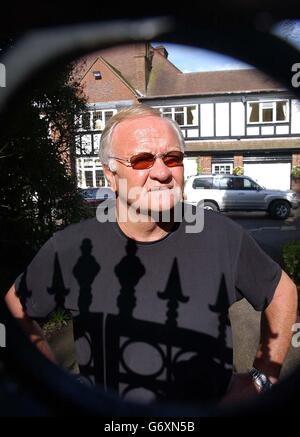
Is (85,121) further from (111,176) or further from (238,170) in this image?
(238,170)

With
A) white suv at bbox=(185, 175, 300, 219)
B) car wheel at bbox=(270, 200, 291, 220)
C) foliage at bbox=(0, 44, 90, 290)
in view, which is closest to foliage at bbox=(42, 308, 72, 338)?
foliage at bbox=(0, 44, 90, 290)

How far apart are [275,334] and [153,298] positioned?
0.55 metres

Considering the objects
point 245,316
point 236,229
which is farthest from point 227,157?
point 236,229

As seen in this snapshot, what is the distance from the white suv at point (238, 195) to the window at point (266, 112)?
8.92 meters

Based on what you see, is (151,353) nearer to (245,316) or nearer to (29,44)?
(29,44)

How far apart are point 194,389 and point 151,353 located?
21 centimetres

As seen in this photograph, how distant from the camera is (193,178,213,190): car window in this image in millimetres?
16564

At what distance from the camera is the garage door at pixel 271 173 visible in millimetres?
23344

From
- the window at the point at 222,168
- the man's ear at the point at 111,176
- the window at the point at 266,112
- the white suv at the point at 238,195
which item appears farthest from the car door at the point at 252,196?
the man's ear at the point at 111,176

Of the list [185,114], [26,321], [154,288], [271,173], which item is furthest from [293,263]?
[185,114]

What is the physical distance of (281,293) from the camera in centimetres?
157

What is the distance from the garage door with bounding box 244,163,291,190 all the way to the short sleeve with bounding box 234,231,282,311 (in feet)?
75.3

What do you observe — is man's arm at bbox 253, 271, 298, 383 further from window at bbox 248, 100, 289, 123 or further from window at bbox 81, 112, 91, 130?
window at bbox 248, 100, 289, 123

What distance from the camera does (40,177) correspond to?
4.55m
